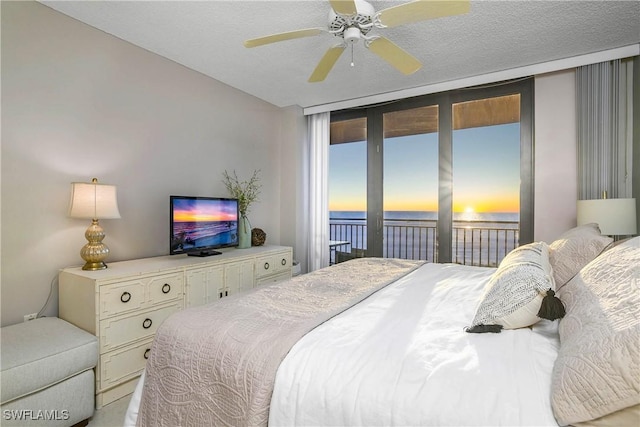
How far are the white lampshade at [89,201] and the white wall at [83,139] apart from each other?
26 centimetres

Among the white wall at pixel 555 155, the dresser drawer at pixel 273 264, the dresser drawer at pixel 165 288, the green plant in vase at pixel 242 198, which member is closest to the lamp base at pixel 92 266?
the dresser drawer at pixel 165 288

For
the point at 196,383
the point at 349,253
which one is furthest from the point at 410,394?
the point at 349,253

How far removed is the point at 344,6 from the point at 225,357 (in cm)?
191

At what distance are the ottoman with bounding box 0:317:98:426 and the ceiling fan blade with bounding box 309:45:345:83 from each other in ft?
7.90

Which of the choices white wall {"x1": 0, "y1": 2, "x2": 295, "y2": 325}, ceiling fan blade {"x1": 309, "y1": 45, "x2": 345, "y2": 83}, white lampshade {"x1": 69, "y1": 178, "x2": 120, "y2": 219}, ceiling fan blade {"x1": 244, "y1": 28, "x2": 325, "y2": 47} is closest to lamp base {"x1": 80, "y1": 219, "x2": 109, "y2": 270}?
white lampshade {"x1": 69, "y1": 178, "x2": 120, "y2": 219}

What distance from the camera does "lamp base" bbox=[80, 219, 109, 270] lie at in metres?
2.26

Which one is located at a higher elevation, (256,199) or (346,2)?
(346,2)

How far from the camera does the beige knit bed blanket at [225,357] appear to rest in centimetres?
106

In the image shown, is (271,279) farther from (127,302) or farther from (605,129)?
(605,129)

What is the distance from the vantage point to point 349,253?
4785 mm

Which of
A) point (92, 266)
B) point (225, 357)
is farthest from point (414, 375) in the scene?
point (92, 266)

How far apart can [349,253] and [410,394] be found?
3.92 m

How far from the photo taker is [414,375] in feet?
3.05

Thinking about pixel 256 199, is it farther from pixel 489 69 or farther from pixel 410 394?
pixel 410 394
